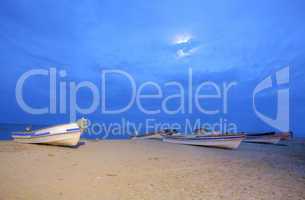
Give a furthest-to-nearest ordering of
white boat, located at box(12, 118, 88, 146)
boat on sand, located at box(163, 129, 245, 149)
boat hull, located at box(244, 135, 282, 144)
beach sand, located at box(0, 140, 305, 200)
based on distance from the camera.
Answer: boat hull, located at box(244, 135, 282, 144), boat on sand, located at box(163, 129, 245, 149), white boat, located at box(12, 118, 88, 146), beach sand, located at box(0, 140, 305, 200)

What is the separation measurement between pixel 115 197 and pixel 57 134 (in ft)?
30.4

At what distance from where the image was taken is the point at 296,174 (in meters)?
6.81

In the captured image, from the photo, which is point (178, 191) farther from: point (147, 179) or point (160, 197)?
point (147, 179)

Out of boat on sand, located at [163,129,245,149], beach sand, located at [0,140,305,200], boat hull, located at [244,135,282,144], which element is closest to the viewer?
beach sand, located at [0,140,305,200]

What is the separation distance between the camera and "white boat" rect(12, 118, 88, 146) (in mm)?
12008

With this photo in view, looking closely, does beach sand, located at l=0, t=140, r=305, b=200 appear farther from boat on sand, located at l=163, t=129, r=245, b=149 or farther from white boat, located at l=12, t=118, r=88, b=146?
boat on sand, located at l=163, t=129, r=245, b=149

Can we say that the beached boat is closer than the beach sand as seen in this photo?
No

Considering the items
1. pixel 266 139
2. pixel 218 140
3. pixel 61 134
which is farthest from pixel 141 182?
pixel 266 139

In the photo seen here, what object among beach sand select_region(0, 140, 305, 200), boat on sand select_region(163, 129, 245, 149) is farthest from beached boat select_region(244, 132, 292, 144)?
beach sand select_region(0, 140, 305, 200)

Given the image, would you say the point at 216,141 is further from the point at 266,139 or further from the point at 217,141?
the point at 266,139

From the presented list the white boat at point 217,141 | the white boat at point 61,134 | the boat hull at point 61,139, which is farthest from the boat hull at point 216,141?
the boat hull at point 61,139

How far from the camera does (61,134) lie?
39.7 ft

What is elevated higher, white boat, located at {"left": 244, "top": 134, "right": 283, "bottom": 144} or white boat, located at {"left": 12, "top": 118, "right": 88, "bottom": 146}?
white boat, located at {"left": 12, "top": 118, "right": 88, "bottom": 146}

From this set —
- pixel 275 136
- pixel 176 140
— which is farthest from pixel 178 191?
pixel 275 136
